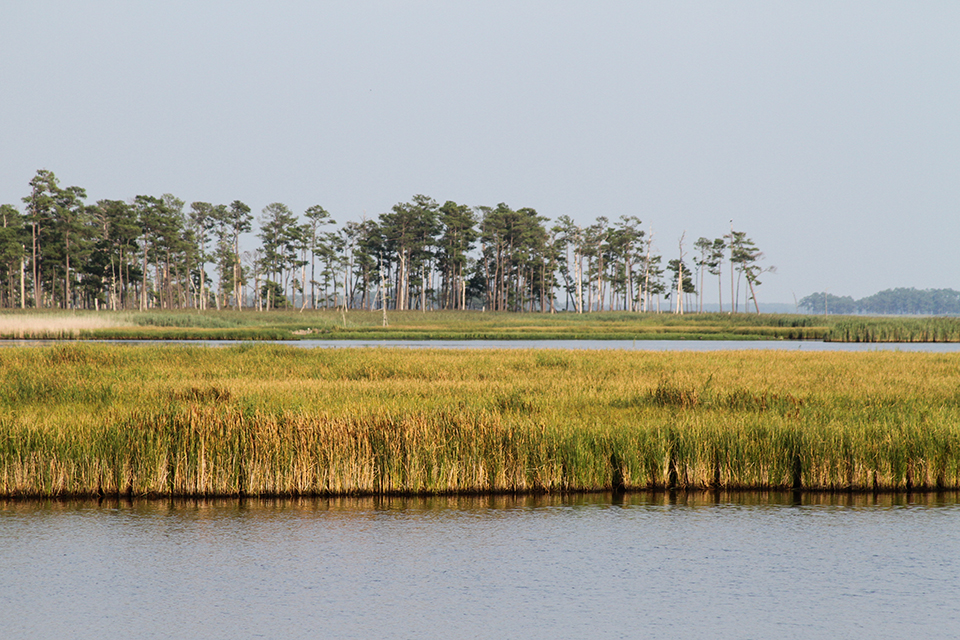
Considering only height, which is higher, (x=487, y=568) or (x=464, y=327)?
(x=464, y=327)

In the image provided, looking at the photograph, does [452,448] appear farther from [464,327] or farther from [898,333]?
[464,327]

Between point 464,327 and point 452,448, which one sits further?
point 464,327

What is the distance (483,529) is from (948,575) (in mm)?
5423

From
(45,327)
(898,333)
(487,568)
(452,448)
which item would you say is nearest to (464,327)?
(45,327)

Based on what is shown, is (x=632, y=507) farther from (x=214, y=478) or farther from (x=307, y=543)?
(x=214, y=478)

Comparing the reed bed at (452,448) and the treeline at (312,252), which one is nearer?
the reed bed at (452,448)

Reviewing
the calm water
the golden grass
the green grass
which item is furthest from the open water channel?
the golden grass

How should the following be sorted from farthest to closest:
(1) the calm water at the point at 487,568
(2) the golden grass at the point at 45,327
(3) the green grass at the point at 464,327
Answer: (3) the green grass at the point at 464,327 → (2) the golden grass at the point at 45,327 → (1) the calm water at the point at 487,568

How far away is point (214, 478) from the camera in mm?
12023

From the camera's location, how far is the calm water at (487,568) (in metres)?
7.11

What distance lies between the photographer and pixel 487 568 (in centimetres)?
873

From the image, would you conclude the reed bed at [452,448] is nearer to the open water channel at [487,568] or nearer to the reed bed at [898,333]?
the open water channel at [487,568]

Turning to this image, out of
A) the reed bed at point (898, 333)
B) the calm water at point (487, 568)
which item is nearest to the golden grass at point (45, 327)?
the calm water at point (487, 568)

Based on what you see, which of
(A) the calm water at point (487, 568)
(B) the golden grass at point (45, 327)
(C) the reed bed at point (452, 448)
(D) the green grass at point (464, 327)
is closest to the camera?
(A) the calm water at point (487, 568)
